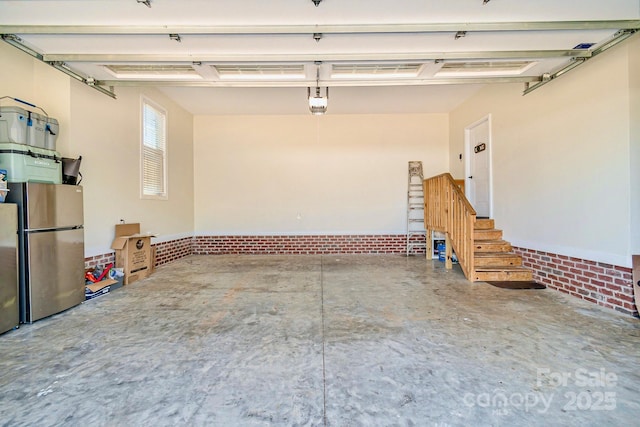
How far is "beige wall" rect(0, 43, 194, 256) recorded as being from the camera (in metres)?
3.77

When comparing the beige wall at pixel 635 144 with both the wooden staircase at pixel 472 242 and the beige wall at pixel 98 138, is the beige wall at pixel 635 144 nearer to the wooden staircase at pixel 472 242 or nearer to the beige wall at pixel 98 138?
the wooden staircase at pixel 472 242

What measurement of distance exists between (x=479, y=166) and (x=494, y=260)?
2.23 m

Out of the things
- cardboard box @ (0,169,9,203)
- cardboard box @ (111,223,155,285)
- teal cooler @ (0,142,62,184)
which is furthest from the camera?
cardboard box @ (111,223,155,285)

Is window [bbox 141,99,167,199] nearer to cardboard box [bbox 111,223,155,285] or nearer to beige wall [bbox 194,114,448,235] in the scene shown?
cardboard box [bbox 111,223,155,285]

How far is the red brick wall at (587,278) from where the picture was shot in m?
3.15

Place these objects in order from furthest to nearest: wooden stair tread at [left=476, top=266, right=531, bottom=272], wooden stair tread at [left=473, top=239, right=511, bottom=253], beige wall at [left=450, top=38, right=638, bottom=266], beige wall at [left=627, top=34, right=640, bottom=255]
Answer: wooden stair tread at [left=473, top=239, right=511, bottom=253]
wooden stair tread at [left=476, top=266, right=531, bottom=272]
beige wall at [left=450, top=38, right=638, bottom=266]
beige wall at [left=627, top=34, right=640, bottom=255]

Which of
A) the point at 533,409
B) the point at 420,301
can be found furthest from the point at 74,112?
the point at 533,409

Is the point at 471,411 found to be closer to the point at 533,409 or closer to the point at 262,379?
the point at 533,409

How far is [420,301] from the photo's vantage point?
11.8 feet

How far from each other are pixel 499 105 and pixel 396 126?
238 centimetres

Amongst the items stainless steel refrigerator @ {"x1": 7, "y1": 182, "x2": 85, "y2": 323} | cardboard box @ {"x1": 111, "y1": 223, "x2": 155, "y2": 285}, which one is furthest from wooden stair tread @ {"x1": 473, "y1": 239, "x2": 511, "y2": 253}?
stainless steel refrigerator @ {"x1": 7, "y1": 182, "x2": 85, "y2": 323}

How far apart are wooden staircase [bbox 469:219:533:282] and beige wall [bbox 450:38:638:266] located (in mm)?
230

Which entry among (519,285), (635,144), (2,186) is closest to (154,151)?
(2,186)

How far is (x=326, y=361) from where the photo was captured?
2211 mm
